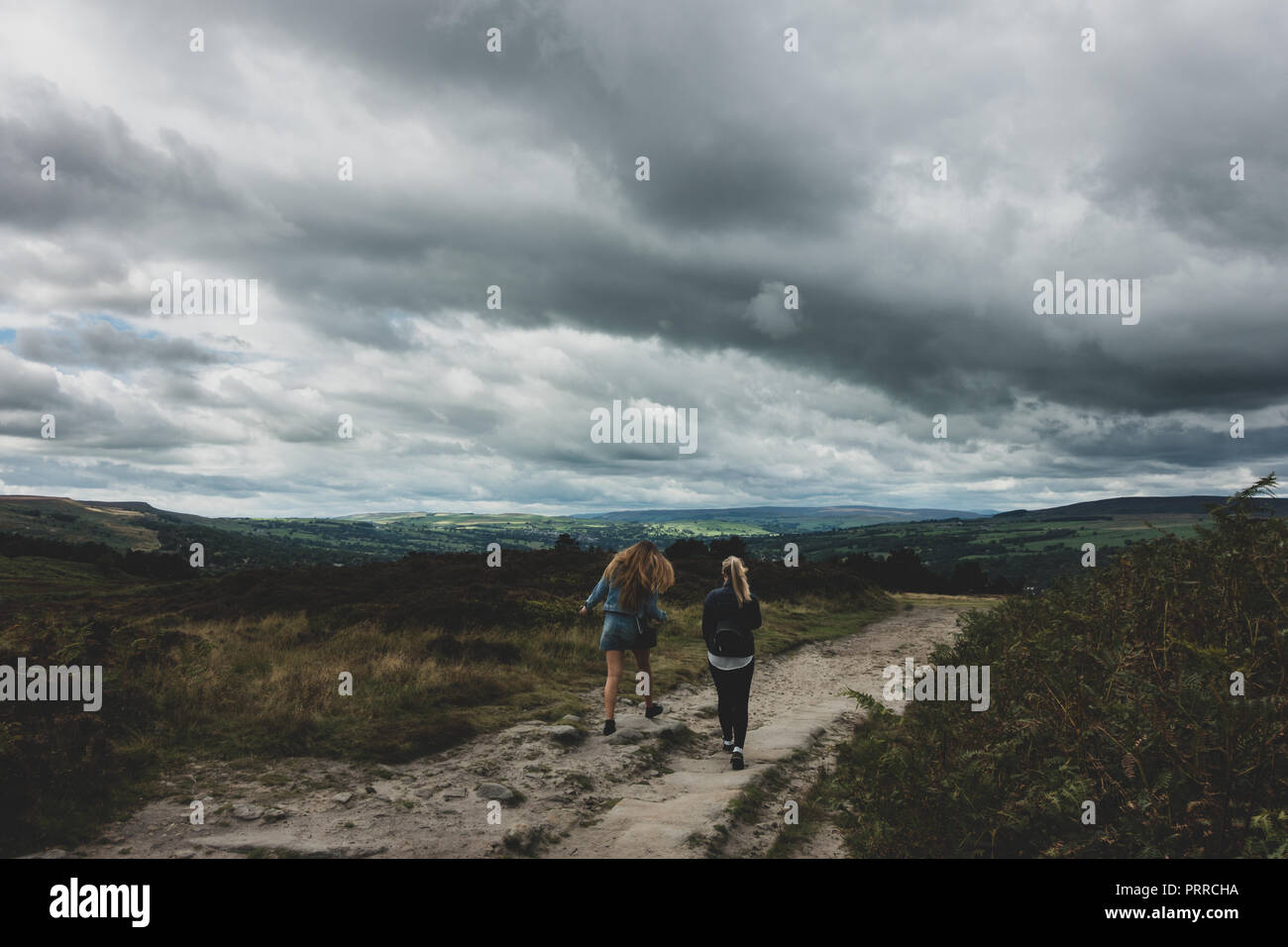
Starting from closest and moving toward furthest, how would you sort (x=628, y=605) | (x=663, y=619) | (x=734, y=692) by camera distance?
(x=734, y=692), (x=628, y=605), (x=663, y=619)

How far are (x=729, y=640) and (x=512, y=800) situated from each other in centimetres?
325

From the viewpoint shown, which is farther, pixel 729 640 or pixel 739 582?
pixel 739 582

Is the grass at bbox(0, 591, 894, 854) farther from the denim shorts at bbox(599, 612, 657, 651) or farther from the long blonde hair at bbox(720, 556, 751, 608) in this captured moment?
the long blonde hair at bbox(720, 556, 751, 608)

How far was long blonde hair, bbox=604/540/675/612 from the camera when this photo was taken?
9.13m

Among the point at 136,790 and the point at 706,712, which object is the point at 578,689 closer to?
the point at 706,712

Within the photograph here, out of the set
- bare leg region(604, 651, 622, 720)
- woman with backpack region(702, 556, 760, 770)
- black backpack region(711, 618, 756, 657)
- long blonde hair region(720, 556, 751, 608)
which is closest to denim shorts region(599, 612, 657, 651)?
bare leg region(604, 651, 622, 720)

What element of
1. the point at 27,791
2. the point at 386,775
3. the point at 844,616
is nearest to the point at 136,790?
the point at 27,791

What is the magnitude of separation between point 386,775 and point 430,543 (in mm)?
200858

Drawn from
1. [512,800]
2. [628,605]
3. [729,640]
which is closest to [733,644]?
[729,640]

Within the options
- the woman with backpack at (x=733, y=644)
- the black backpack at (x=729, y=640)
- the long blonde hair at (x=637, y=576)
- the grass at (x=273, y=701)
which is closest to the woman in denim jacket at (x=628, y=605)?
the long blonde hair at (x=637, y=576)

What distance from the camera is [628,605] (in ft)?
29.9

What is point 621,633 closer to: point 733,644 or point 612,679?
point 612,679

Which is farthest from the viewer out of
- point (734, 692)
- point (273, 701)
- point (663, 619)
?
point (663, 619)

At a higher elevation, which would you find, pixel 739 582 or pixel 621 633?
pixel 739 582
